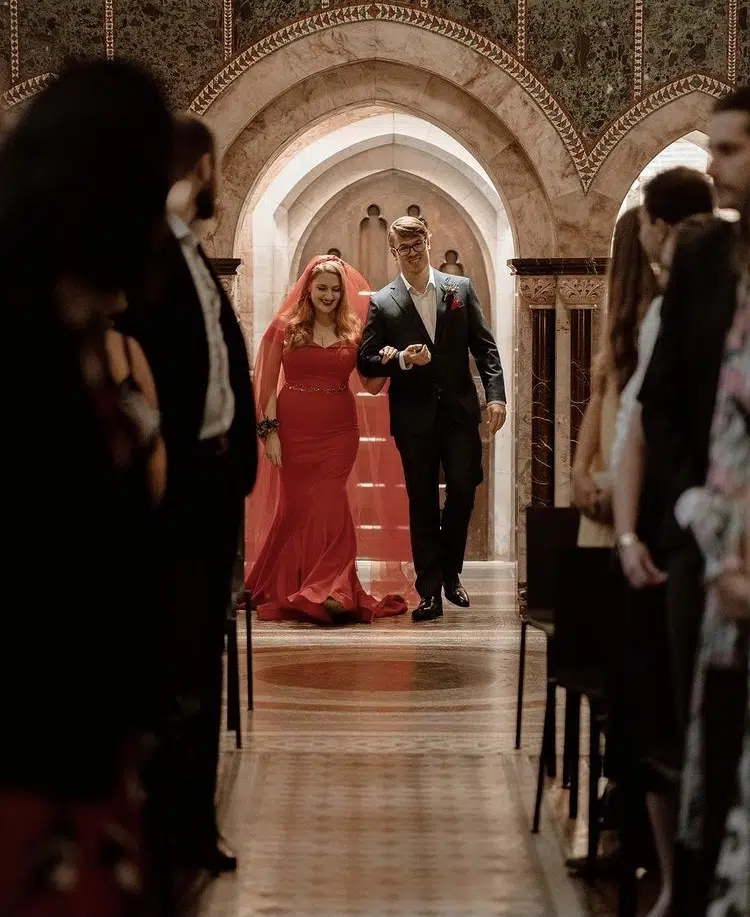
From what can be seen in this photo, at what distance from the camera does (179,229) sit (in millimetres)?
3557

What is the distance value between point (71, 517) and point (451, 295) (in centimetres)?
702

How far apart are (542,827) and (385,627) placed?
13.1ft

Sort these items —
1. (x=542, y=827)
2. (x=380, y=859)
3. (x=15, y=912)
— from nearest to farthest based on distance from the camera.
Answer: (x=15, y=912) < (x=380, y=859) < (x=542, y=827)

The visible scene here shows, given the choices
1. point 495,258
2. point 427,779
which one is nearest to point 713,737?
point 427,779

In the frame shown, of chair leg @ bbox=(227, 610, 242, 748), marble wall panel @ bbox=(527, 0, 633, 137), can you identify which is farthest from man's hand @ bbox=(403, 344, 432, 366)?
chair leg @ bbox=(227, 610, 242, 748)

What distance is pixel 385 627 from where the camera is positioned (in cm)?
843

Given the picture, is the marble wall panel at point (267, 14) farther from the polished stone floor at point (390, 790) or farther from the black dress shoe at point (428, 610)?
the polished stone floor at point (390, 790)

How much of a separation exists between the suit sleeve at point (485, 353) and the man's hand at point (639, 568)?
5.20 m

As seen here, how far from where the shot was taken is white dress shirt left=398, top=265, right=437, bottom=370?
873 centimetres

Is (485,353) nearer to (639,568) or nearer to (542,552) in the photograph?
(542,552)

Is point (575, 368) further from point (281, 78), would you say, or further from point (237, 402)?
point (237, 402)

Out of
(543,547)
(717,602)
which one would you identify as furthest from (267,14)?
(717,602)

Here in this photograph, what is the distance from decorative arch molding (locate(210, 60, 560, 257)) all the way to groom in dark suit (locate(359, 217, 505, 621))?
102cm

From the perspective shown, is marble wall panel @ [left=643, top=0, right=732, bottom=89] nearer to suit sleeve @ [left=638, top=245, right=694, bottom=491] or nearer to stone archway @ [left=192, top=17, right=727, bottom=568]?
stone archway @ [left=192, top=17, right=727, bottom=568]
